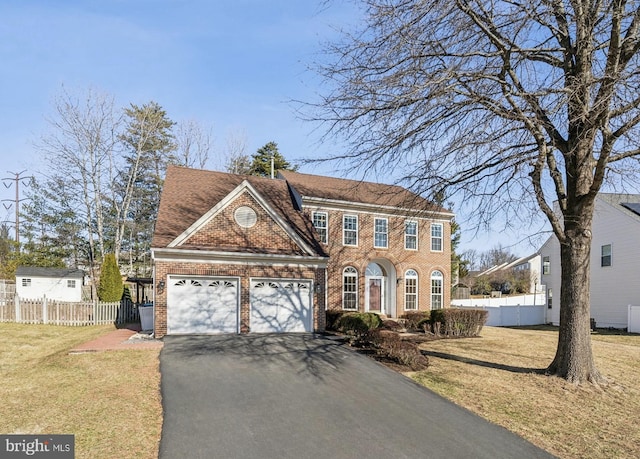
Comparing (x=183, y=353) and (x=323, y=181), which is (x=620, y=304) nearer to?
(x=323, y=181)

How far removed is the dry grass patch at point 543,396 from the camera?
6570 mm

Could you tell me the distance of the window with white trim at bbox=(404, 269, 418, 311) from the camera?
23.1 metres

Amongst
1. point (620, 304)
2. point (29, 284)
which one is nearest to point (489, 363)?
point (620, 304)

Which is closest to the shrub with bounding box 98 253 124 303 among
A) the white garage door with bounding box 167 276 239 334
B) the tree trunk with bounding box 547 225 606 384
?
the white garage door with bounding box 167 276 239 334

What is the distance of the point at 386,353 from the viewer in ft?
37.6

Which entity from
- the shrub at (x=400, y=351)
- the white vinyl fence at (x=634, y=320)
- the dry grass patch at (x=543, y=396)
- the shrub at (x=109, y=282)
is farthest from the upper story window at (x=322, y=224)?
the white vinyl fence at (x=634, y=320)

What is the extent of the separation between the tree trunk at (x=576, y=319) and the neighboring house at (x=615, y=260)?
14823mm

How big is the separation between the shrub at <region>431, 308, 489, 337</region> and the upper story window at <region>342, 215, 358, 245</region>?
277 inches

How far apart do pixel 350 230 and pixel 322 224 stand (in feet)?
5.48

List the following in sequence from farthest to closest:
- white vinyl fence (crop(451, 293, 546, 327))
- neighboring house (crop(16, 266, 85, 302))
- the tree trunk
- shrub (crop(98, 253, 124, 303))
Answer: neighboring house (crop(16, 266, 85, 302)) → white vinyl fence (crop(451, 293, 546, 327)) → shrub (crop(98, 253, 124, 303)) → the tree trunk

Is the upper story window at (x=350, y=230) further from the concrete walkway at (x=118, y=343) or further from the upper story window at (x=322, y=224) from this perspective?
the concrete walkway at (x=118, y=343)

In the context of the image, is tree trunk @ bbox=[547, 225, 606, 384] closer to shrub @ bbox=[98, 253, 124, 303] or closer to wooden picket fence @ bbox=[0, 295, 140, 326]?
wooden picket fence @ bbox=[0, 295, 140, 326]

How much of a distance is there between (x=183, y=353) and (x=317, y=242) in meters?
7.27

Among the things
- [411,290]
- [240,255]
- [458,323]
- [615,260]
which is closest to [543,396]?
[458,323]
